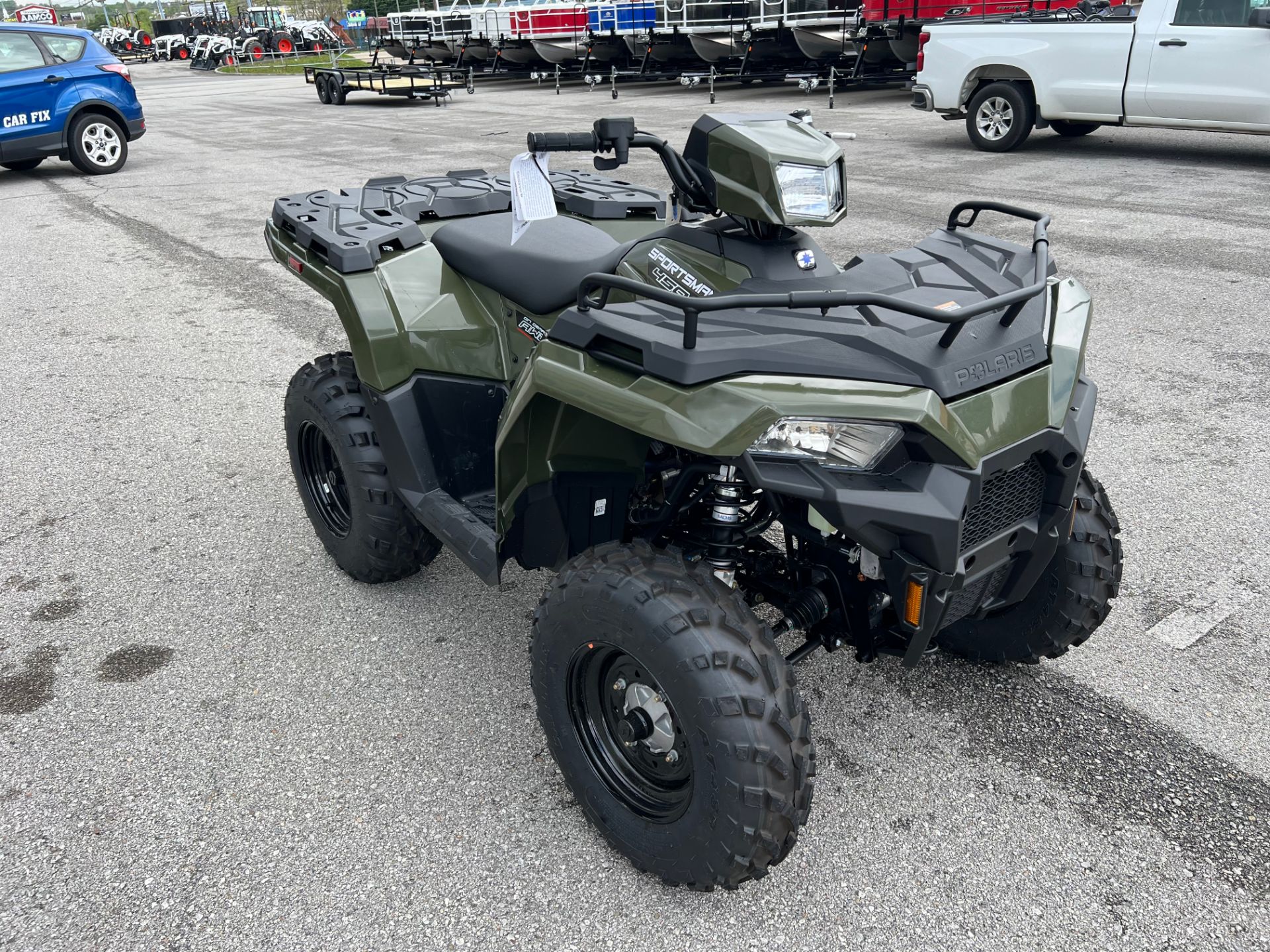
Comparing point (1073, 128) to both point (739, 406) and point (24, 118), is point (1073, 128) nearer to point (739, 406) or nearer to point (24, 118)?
point (739, 406)

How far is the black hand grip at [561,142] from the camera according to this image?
2.32 metres

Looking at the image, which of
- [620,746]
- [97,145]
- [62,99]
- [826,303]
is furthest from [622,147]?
[97,145]

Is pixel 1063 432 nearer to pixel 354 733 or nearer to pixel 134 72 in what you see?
pixel 354 733

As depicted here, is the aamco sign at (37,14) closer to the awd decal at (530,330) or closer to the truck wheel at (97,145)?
the truck wheel at (97,145)

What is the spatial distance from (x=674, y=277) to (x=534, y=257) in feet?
2.04

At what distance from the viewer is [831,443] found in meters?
1.93

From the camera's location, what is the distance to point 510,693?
302 cm

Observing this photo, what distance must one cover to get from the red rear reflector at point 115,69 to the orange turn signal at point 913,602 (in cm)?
1295

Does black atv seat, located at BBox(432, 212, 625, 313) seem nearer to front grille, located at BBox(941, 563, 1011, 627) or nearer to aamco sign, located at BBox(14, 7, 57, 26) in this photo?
front grille, located at BBox(941, 563, 1011, 627)

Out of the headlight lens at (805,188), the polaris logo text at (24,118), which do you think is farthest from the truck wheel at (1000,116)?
the polaris logo text at (24,118)

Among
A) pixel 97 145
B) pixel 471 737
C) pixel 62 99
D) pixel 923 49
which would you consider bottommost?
pixel 471 737

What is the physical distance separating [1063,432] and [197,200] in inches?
427

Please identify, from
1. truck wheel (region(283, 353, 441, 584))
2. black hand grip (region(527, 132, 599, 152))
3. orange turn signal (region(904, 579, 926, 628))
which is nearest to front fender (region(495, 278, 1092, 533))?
orange turn signal (region(904, 579, 926, 628))

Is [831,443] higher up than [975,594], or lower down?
higher up
